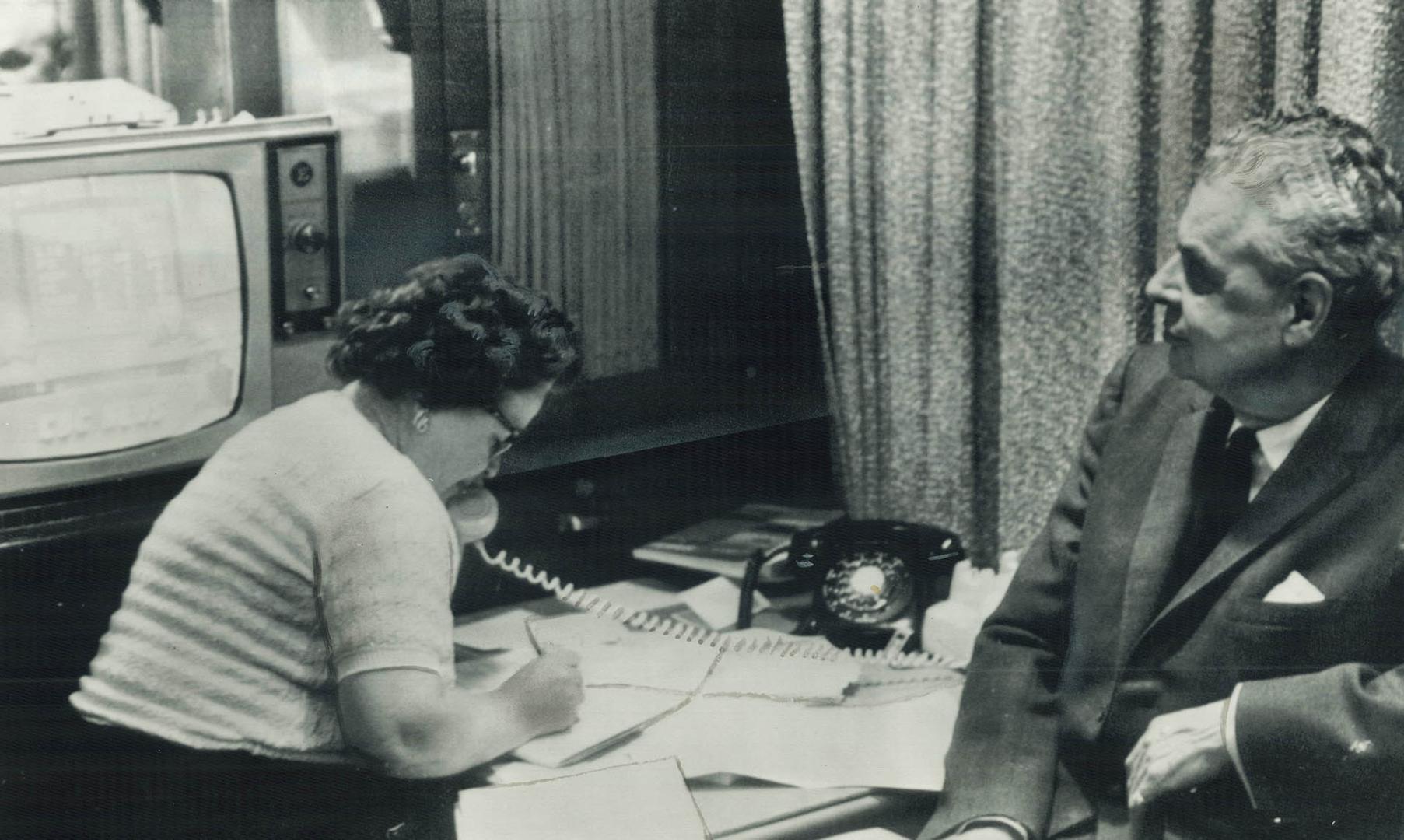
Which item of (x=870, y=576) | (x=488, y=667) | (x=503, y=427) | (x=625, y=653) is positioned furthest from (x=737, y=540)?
(x=503, y=427)

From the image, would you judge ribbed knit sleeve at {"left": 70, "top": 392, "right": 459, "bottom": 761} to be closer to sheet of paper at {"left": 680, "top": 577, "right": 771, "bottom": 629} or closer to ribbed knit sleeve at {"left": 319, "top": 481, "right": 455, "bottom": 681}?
ribbed knit sleeve at {"left": 319, "top": 481, "right": 455, "bottom": 681}

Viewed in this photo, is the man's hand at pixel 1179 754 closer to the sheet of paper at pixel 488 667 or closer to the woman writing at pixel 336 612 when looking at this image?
the woman writing at pixel 336 612

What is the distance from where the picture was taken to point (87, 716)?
1500 mm

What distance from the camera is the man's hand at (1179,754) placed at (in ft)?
4.07

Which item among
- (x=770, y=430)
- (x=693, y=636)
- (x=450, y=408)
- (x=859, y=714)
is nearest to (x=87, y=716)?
(x=450, y=408)

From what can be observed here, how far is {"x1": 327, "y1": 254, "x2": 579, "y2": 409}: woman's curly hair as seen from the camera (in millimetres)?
1499

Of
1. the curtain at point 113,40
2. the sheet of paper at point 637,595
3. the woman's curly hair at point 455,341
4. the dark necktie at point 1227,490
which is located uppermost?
the curtain at point 113,40

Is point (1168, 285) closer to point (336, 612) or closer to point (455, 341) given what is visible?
point (455, 341)

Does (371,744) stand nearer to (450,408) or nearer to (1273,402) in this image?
(450,408)

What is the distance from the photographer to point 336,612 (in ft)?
4.55

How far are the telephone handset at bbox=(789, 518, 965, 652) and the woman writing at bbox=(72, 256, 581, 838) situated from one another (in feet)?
1.40

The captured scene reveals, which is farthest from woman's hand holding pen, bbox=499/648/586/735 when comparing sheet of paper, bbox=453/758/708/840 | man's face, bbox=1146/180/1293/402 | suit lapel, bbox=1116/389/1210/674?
man's face, bbox=1146/180/1293/402

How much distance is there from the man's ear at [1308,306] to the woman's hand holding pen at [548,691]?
2.73 ft

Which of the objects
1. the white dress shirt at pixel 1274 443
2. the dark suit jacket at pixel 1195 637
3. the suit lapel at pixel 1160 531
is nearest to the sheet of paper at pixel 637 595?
the dark suit jacket at pixel 1195 637
